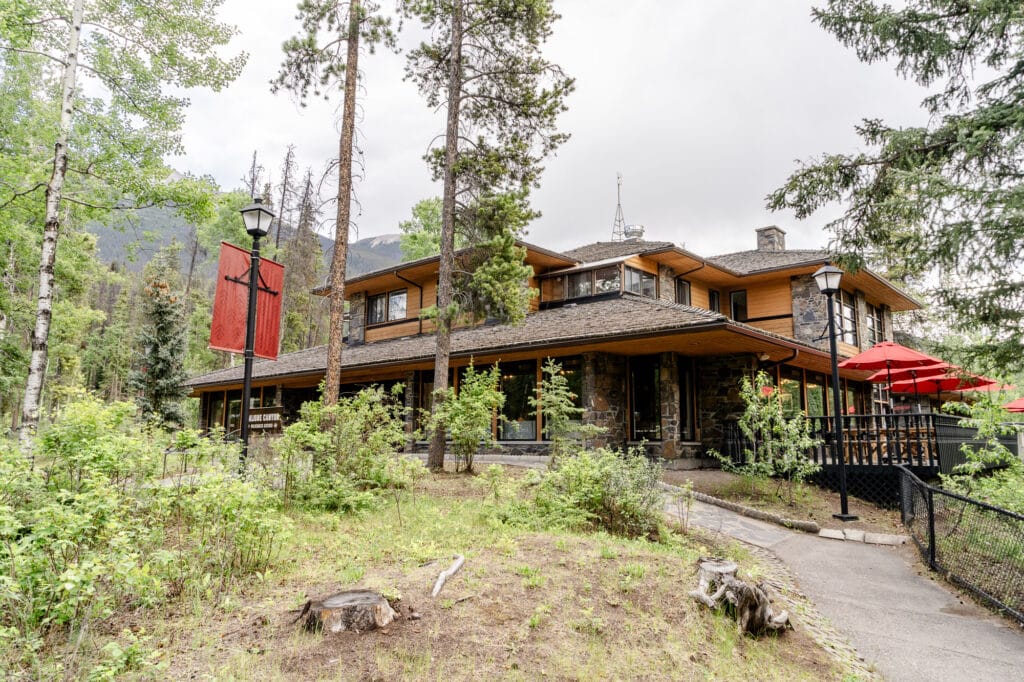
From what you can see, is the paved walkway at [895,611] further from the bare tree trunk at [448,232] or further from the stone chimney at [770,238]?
the stone chimney at [770,238]

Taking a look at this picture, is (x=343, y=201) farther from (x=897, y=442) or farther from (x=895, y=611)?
(x=897, y=442)

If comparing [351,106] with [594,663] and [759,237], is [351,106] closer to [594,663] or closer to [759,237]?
[594,663]

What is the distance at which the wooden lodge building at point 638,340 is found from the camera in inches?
502

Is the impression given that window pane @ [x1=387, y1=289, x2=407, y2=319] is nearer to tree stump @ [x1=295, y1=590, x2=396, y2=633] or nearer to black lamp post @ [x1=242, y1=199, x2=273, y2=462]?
black lamp post @ [x1=242, y1=199, x2=273, y2=462]

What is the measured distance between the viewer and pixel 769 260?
713 inches

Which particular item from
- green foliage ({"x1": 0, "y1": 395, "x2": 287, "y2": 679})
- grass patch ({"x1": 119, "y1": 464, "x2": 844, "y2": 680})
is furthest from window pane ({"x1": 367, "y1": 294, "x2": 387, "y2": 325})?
grass patch ({"x1": 119, "y1": 464, "x2": 844, "y2": 680})

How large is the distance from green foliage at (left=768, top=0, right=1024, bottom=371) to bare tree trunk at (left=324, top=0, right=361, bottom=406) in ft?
25.4

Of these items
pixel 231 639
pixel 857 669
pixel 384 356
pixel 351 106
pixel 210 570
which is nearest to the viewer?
pixel 231 639

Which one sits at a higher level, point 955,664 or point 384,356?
point 384,356

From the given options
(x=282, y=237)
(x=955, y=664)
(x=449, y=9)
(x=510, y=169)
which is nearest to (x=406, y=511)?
(x=955, y=664)

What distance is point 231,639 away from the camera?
3428 mm

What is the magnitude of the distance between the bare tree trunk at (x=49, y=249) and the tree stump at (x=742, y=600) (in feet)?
31.0

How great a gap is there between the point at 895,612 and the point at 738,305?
48.0ft

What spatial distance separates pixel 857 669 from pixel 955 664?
0.77 metres
